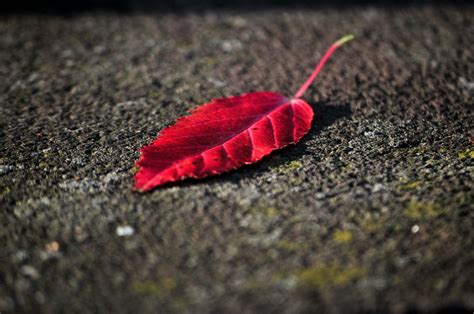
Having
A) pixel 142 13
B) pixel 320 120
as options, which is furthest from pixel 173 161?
pixel 142 13

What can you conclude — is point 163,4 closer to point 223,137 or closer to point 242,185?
point 223,137

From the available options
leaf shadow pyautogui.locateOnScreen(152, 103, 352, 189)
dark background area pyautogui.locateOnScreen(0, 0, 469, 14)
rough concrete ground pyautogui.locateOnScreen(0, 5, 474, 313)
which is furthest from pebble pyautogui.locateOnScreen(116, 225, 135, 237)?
dark background area pyautogui.locateOnScreen(0, 0, 469, 14)

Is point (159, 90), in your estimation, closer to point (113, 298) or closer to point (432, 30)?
point (113, 298)

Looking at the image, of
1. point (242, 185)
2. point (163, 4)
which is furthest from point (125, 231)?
point (163, 4)

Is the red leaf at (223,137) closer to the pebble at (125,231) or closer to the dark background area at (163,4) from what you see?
the pebble at (125,231)

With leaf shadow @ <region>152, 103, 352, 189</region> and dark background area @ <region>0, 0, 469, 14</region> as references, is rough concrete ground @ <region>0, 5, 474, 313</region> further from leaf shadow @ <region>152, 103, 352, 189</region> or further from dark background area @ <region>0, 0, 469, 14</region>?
dark background area @ <region>0, 0, 469, 14</region>

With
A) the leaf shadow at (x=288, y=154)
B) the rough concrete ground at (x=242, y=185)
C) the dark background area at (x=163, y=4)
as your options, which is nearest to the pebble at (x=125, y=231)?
the rough concrete ground at (x=242, y=185)

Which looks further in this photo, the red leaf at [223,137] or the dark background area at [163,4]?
the dark background area at [163,4]
